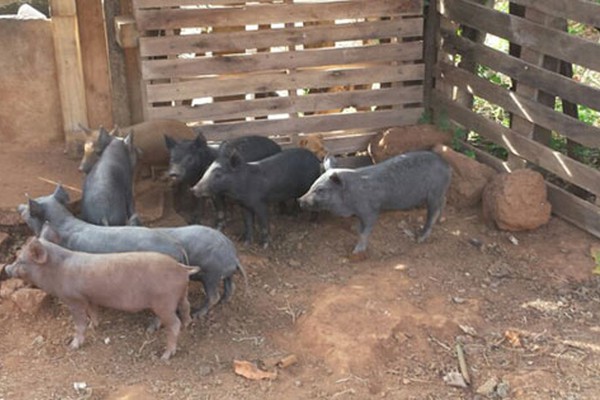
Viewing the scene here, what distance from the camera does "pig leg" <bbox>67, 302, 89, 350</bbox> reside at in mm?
5984

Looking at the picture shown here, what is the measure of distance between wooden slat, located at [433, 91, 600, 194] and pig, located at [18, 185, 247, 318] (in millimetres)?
3419

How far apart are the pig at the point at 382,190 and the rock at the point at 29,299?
8.07 feet

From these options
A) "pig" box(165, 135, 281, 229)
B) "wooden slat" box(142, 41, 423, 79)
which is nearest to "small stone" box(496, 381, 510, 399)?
"pig" box(165, 135, 281, 229)

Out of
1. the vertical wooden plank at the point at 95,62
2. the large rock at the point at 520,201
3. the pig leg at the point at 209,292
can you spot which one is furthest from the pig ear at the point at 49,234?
the large rock at the point at 520,201

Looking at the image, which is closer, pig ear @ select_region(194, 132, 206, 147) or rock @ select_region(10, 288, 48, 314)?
rock @ select_region(10, 288, 48, 314)

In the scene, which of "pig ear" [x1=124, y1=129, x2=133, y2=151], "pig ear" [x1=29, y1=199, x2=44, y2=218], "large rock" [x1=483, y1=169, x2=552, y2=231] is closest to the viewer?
"pig ear" [x1=29, y1=199, x2=44, y2=218]

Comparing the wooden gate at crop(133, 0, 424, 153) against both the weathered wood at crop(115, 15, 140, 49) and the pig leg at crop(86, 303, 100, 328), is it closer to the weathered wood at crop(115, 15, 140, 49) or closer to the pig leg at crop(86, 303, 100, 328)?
the weathered wood at crop(115, 15, 140, 49)

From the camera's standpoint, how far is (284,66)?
8836 millimetres

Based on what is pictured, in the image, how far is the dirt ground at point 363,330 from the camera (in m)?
5.71

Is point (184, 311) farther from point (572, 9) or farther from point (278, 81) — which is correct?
point (572, 9)

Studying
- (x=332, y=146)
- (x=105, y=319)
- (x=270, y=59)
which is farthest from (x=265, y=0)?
(x=105, y=319)

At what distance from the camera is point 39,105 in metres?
9.18

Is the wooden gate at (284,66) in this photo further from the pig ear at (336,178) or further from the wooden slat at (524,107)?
the pig ear at (336,178)

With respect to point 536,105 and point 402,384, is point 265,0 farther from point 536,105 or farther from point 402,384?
point 402,384
